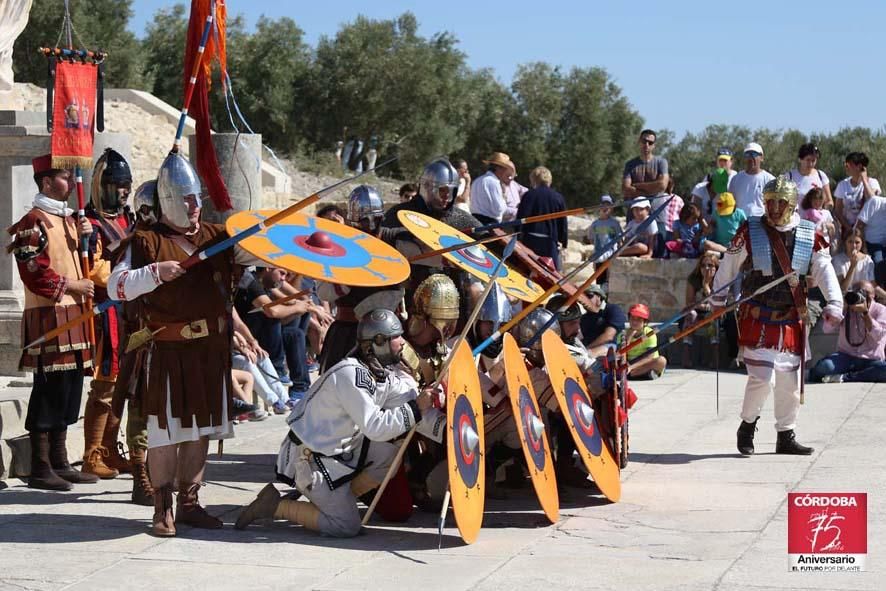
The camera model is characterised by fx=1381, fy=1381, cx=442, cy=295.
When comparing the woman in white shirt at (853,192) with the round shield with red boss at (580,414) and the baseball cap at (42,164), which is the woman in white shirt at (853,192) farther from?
the baseball cap at (42,164)

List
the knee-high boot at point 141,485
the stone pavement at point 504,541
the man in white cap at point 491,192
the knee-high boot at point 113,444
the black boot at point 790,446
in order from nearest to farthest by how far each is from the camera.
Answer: the stone pavement at point 504,541 → the knee-high boot at point 141,485 → the knee-high boot at point 113,444 → the black boot at point 790,446 → the man in white cap at point 491,192

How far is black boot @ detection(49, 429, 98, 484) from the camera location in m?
7.06

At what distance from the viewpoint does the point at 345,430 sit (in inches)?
232

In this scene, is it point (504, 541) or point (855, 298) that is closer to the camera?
point (504, 541)

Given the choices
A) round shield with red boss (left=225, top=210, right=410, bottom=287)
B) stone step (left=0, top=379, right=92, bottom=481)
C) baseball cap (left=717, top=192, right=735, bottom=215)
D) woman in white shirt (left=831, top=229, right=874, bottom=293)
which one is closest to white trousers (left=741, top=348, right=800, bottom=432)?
round shield with red boss (left=225, top=210, right=410, bottom=287)

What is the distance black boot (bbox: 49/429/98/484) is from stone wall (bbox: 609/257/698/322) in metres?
7.78

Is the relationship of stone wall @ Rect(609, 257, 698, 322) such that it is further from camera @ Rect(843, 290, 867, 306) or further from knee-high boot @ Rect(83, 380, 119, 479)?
knee-high boot @ Rect(83, 380, 119, 479)

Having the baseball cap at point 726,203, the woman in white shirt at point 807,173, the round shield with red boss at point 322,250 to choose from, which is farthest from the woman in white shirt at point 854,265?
the round shield with red boss at point 322,250

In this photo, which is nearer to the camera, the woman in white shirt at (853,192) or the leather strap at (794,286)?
the leather strap at (794,286)

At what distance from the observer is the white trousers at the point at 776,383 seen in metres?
7.92

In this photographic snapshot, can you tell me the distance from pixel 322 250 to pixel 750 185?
309 inches

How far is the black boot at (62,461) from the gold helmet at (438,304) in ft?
6.42

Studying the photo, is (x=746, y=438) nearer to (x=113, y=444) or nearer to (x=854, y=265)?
(x=113, y=444)

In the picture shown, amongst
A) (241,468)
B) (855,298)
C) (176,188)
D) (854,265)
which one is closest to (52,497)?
(241,468)
